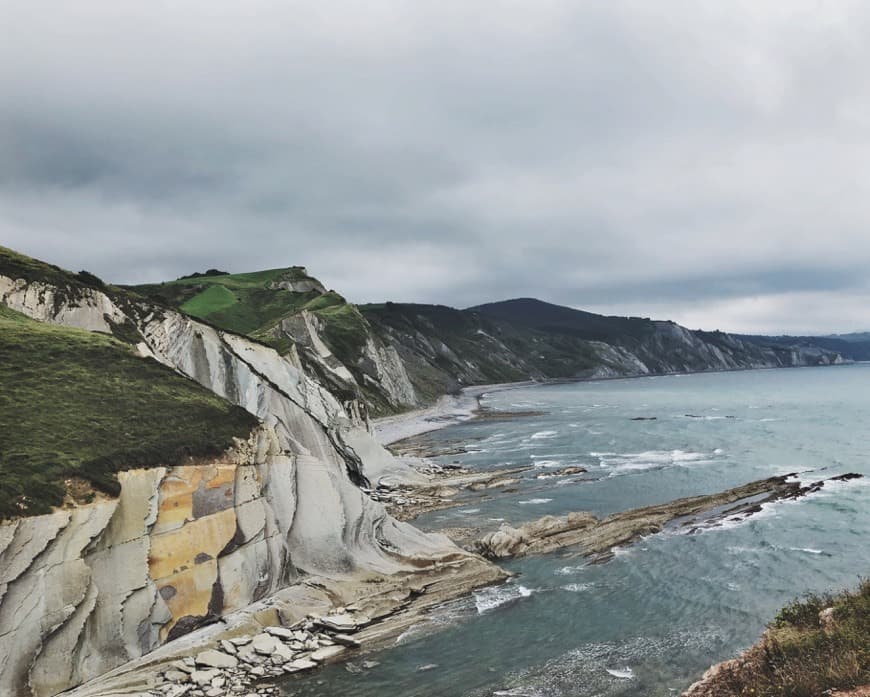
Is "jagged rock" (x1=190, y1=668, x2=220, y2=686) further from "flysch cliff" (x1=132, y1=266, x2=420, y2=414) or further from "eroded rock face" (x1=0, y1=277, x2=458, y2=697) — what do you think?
"flysch cliff" (x1=132, y1=266, x2=420, y2=414)

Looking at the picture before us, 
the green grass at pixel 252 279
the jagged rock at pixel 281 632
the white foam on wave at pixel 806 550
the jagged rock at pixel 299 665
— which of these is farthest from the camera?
the green grass at pixel 252 279

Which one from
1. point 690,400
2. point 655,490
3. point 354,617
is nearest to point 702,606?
point 354,617

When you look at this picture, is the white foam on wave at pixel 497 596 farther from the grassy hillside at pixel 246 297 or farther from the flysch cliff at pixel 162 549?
the grassy hillside at pixel 246 297

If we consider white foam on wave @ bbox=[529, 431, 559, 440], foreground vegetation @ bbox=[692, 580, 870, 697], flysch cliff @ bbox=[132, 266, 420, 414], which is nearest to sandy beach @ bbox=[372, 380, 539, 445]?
flysch cliff @ bbox=[132, 266, 420, 414]

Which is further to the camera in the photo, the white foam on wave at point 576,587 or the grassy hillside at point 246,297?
the grassy hillside at point 246,297

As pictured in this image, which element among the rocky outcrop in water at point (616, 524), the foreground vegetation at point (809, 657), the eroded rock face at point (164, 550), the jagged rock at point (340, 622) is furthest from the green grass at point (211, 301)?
the foreground vegetation at point (809, 657)

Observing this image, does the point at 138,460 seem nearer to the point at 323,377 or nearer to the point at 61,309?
the point at 61,309

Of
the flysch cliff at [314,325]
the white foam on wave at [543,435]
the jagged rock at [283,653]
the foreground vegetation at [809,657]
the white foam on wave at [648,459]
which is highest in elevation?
the flysch cliff at [314,325]

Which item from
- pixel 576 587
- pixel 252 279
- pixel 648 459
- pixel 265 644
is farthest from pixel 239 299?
pixel 265 644
